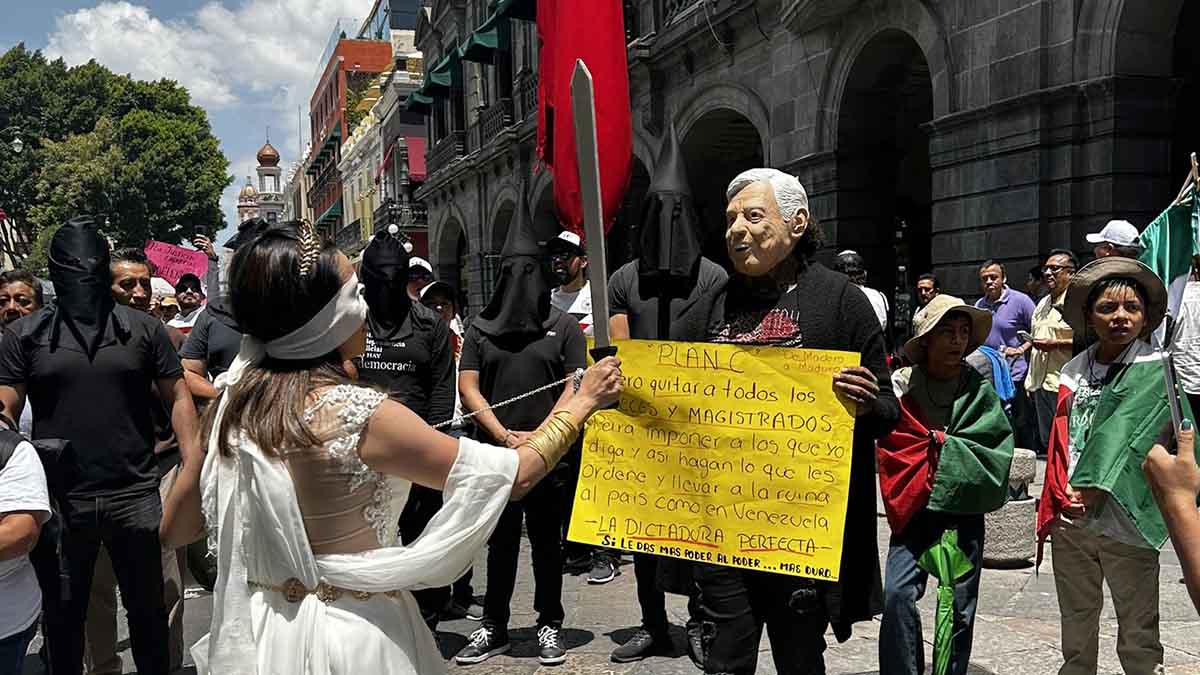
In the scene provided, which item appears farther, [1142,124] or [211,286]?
[1142,124]

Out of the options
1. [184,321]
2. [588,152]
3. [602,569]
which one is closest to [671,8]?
[184,321]

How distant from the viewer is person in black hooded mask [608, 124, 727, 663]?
406 cm

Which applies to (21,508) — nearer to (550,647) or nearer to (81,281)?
(81,281)

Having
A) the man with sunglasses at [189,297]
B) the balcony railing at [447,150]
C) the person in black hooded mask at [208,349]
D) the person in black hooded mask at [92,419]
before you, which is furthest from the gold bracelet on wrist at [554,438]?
the balcony railing at [447,150]

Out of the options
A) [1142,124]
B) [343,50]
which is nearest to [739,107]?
[1142,124]

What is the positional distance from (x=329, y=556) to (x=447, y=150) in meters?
29.4

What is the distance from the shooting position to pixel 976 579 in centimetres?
359

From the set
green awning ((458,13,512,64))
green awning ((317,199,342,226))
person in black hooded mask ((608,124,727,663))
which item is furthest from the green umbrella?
green awning ((317,199,342,226))

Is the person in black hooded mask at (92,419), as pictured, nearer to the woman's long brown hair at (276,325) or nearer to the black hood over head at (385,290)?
the black hood over head at (385,290)

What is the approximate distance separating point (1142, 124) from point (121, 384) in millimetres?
8187

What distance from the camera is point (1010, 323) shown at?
27.1 ft

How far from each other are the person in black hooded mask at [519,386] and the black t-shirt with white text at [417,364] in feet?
0.42

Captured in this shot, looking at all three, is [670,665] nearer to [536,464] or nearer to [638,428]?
[638,428]

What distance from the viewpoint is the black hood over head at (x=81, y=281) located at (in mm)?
3799
